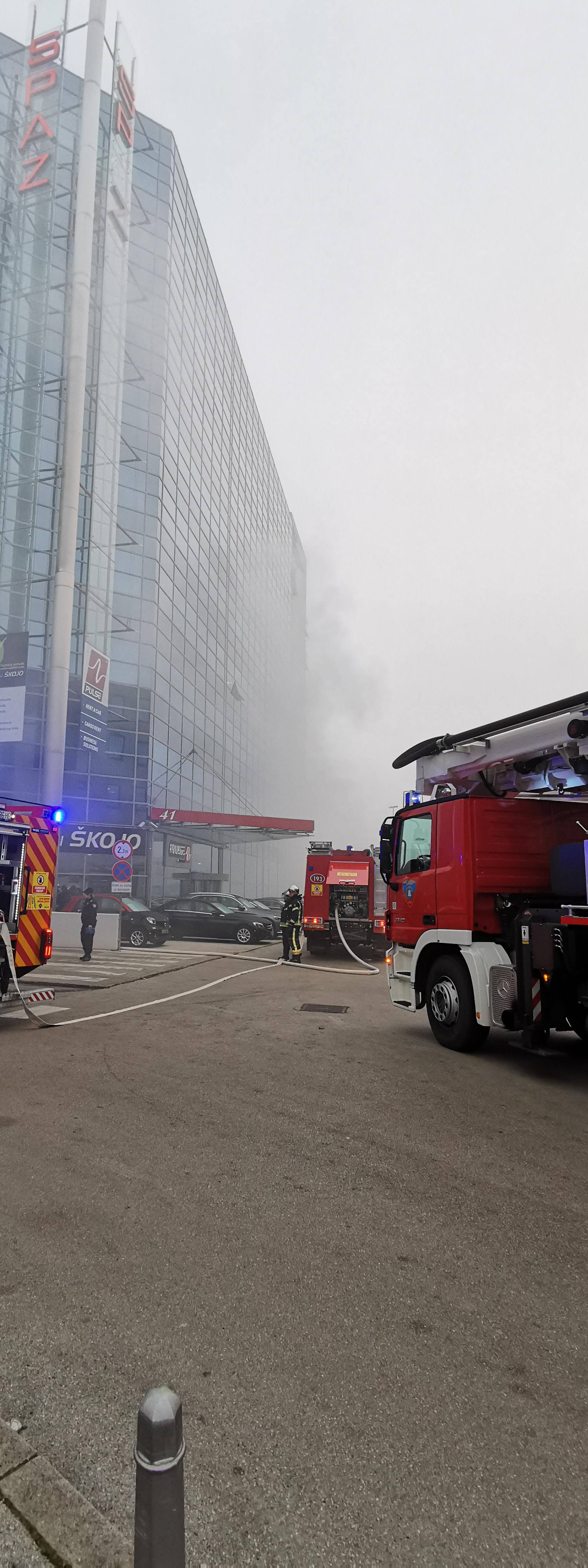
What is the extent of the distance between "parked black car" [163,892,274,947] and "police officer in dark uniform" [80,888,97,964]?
5419 millimetres

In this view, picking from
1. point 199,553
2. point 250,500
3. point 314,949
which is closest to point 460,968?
point 314,949

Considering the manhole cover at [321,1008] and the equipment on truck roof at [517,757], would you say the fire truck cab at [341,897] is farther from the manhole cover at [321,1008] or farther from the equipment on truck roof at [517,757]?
the equipment on truck roof at [517,757]

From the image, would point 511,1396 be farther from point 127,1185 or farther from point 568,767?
point 568,767

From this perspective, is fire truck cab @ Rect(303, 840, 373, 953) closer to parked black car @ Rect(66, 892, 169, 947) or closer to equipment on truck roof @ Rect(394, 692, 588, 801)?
parked black car @ Rect(66, 892, 169, 947)

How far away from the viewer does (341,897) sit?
58.2ft

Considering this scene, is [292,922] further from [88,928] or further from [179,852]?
[179,852]

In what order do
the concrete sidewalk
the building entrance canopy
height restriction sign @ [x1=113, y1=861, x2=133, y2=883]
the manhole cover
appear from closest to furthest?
the concrete sidewalk → the manhole cover → height restriction sign @ [x1=113, y1=861, x2=133, y2=883] → the building entrance canopy

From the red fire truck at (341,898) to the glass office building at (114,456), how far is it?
50.3 ft

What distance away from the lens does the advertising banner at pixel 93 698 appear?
1139 inches

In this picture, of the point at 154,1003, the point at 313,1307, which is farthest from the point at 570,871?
the point at 154,1003

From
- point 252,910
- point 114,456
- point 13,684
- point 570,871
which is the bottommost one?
point 252,910

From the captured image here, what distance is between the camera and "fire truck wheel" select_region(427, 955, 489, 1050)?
7.25 metres

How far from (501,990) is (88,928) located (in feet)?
37.5

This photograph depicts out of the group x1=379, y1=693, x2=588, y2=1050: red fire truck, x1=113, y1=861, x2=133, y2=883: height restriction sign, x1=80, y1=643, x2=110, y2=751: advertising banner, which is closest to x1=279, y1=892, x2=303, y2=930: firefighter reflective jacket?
x1=113, y1=861, x2=133, y2=883: height restriction sign
